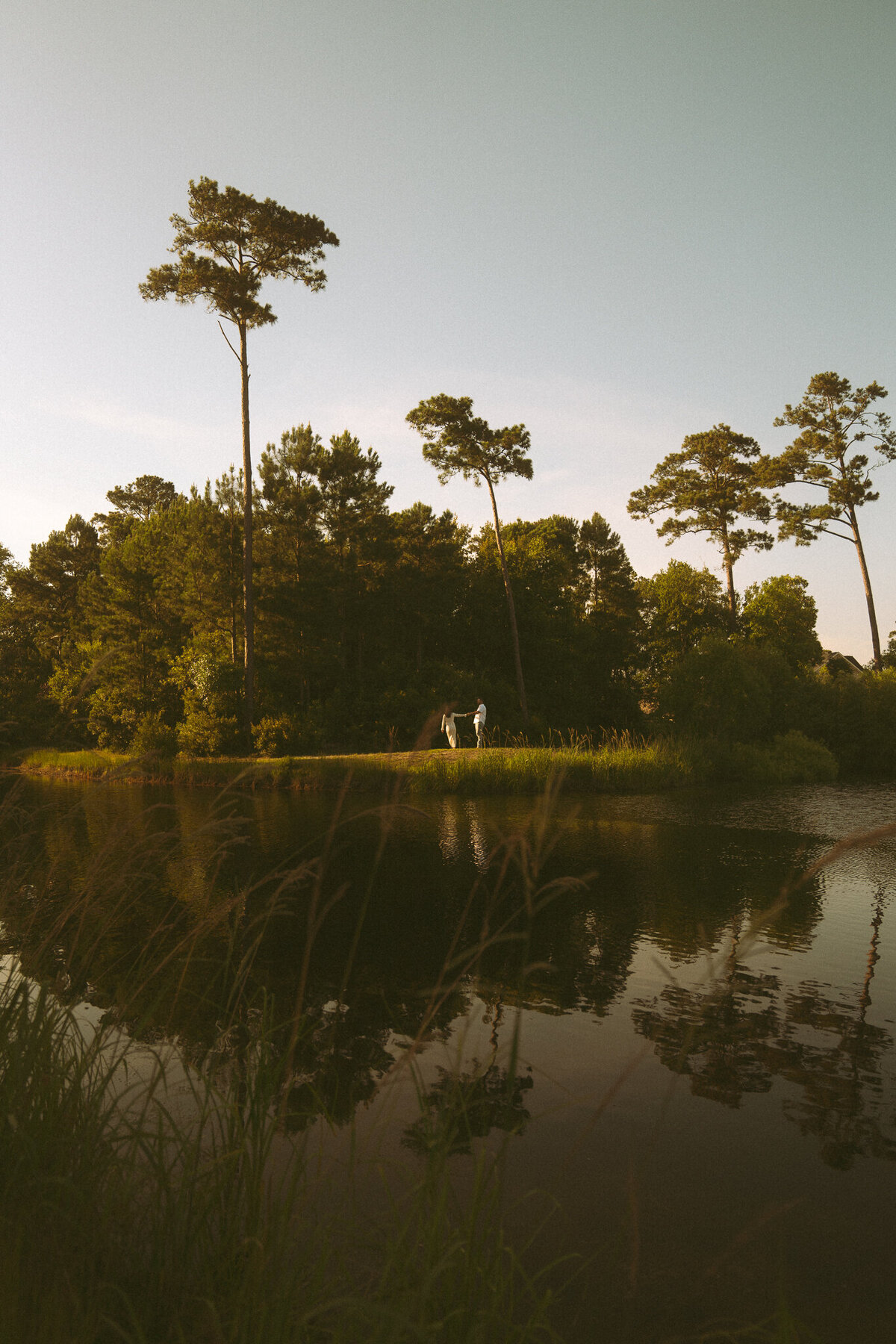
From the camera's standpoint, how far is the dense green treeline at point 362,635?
1177 inches

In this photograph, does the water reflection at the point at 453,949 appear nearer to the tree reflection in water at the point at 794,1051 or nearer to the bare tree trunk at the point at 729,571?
the tree reflection in water at the point at 794,1051

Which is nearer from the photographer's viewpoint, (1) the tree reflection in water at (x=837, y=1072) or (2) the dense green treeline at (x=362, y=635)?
(1) the tree reflection in water at (x=837, y=1072)

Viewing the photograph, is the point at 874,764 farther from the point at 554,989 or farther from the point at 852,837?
the point at 852,837

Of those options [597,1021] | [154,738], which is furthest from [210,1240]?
[154,738]

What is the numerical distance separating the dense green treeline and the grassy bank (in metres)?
3.12

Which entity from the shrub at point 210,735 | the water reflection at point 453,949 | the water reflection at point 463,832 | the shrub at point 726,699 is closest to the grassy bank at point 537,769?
the water reflection at point 463,832

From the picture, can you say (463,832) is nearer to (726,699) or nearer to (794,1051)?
(794,1051)

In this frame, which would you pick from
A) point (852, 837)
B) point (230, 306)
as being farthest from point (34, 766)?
point (852, 837)

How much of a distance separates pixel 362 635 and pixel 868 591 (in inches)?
872

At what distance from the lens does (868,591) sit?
36562 millimetres

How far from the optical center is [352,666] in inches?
1526

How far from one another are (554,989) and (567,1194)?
2818 millimetres

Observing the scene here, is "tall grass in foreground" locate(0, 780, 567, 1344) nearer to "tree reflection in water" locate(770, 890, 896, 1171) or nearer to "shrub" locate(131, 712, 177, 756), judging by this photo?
"tree reflection in water" locate(770, 890, 896, 1171)

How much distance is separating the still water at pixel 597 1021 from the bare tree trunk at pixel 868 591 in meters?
27.2
